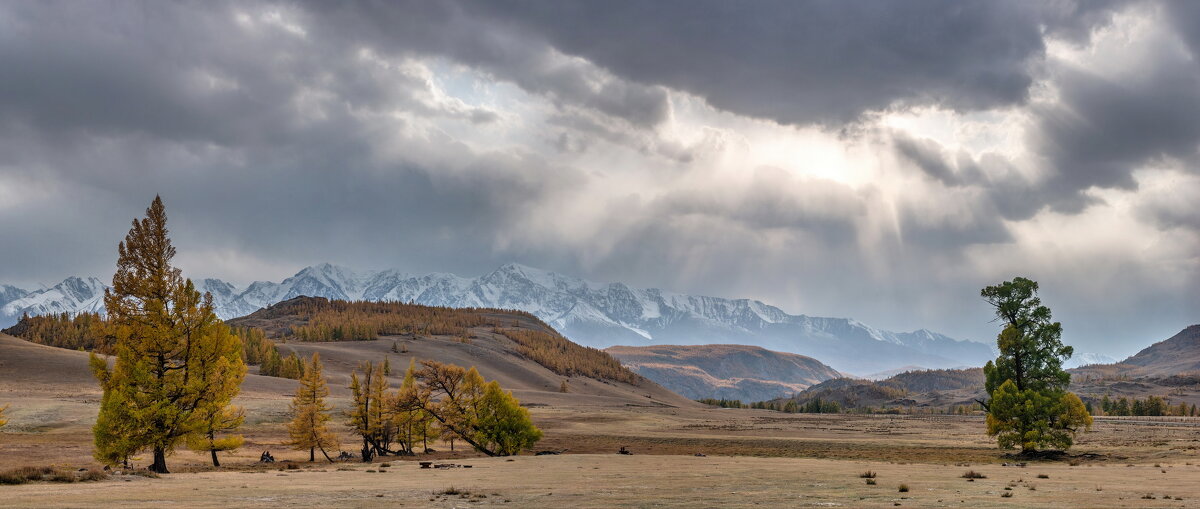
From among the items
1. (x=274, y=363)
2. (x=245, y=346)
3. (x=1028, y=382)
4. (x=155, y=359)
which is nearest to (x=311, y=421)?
(x=155, y=359)

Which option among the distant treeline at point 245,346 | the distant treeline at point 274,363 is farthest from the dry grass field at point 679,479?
the distant treeline at point 245,346

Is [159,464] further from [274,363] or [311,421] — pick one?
[274,363]

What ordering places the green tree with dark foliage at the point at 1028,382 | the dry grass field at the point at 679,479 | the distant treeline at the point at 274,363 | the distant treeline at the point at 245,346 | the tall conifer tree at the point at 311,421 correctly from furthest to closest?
the distant treeline at the point at 245,346
the distant treeline at the point at 274,363
the tall conifer tree at the point at 311,421
the green tree with dark foliage at the point at 1028,382
the dry grass field at the point at 679,479

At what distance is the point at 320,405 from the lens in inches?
2881

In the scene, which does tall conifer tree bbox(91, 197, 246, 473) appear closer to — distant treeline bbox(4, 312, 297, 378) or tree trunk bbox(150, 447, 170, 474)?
tree trunk bbox(150, 447, 170, 474)

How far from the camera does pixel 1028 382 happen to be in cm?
6159

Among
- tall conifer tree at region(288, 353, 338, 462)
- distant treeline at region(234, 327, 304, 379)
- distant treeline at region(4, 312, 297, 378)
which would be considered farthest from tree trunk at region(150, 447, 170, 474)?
distant treeline at region(4, 312, 297, 378)

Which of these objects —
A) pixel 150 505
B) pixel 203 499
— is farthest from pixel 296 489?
pixel 150 505

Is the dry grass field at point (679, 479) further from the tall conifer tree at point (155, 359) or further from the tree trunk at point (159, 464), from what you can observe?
the tall conifer tree at point (155, 359)

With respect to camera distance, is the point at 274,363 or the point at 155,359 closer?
the point at 155,359

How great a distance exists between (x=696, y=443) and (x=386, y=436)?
34.9m

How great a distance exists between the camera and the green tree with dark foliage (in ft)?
191

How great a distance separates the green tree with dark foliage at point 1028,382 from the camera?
5825 cm

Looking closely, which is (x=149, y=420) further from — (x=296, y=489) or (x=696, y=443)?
(x=696, y=443)
